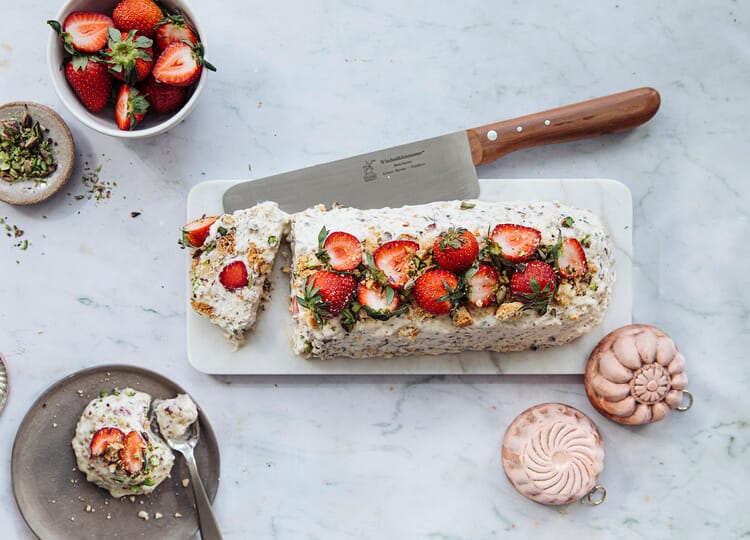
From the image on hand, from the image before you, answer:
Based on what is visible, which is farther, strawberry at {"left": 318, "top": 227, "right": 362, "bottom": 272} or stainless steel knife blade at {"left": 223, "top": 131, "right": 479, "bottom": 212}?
stainless steel knife blade at {"left": 223, "top": 131, "right": 479, "bottom": 212}

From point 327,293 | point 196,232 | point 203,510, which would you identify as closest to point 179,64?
point 196,232

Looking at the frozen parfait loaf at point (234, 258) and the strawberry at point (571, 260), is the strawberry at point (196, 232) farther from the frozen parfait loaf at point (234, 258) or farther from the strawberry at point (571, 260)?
the strawberry at point (571, 260)

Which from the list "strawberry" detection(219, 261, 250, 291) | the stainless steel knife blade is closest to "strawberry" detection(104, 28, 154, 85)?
the stainless steel knife blade

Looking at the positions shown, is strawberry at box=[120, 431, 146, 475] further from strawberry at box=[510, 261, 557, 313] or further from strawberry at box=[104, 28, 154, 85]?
strawberry at box=[510, 261, 557, 313]

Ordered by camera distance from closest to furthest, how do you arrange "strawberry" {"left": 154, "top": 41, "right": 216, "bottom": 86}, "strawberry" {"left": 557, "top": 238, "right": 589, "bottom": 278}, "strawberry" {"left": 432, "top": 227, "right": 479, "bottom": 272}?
"strawberry" {"left": 432, "top": 227, "right": 479, "bottom": 272}, "strawberry" {"left": 557, "top": 238, "right": 589, "bottom": 278}, "strawberry" {"left": 154, "top": 41, "right": 216, "bottom": 86}

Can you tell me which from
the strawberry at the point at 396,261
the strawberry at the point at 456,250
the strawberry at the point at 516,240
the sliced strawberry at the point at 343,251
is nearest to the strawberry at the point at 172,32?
the sliced strawberry at the point at 343,251

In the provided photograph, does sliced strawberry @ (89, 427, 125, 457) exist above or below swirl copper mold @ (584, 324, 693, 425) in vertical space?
above

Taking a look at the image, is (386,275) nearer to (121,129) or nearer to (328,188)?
(328,188)
